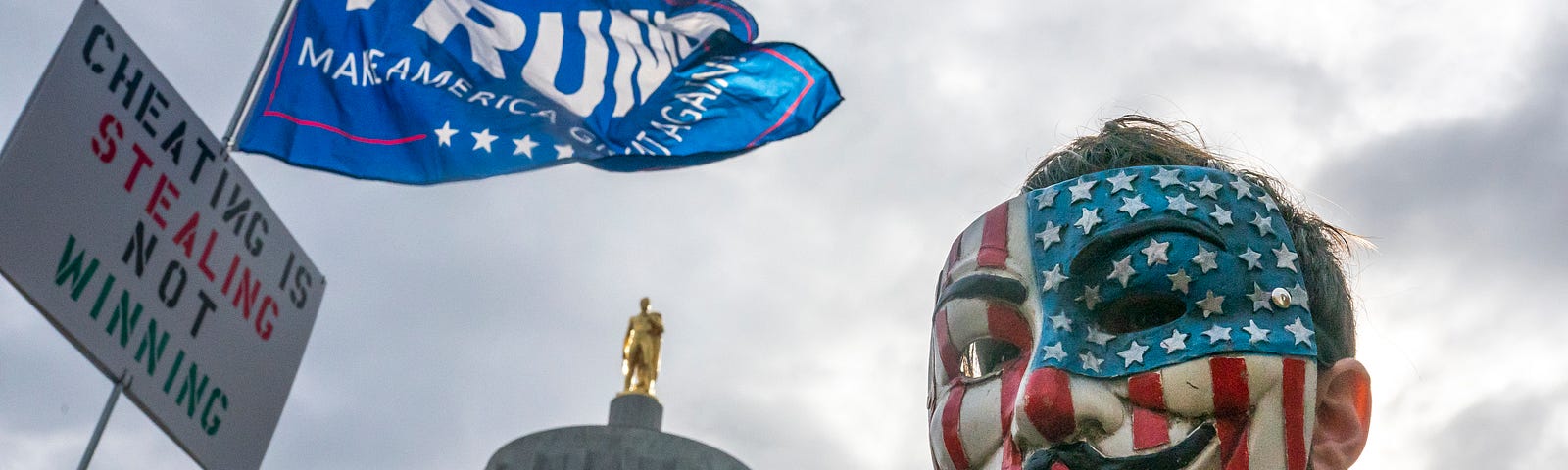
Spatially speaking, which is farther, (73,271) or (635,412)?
(635,412)

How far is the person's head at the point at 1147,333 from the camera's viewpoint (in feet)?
26.2

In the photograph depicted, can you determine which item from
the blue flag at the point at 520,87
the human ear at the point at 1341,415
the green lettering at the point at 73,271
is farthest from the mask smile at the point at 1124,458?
the green lettering at the point at 73,271

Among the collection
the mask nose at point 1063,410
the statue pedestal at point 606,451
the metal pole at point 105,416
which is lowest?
the metal pole at point 105,416

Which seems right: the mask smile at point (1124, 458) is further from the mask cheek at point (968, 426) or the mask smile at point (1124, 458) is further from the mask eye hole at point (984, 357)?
the mask eye hole at point (984, 357)

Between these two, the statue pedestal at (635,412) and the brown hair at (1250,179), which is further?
the statue pedestal at (635,412)

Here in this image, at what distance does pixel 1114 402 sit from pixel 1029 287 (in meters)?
0.97

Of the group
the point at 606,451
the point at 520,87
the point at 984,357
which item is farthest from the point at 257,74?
the point at 606,451

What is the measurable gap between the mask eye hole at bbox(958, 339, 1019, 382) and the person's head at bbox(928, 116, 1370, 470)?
11mm

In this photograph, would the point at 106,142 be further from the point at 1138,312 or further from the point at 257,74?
the point at 1138,312

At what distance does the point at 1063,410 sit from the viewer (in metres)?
8.10

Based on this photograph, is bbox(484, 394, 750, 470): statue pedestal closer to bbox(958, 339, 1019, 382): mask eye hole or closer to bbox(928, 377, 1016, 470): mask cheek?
bbox(958, 339, 1019, 382): mask eye hole

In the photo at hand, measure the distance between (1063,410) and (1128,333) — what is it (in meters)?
0.62

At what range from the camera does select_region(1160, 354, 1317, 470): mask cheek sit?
7.93 m

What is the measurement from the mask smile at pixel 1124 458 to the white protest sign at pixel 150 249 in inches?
147
